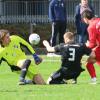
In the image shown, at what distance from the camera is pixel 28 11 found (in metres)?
33.8

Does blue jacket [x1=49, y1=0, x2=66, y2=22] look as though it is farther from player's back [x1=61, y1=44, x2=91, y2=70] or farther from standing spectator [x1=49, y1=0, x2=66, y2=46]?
player's back [x1=61, y1=44, x2=91, y2=70]

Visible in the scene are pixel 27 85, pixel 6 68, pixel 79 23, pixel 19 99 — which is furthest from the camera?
pixel 79 23

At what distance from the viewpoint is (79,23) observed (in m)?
24.9

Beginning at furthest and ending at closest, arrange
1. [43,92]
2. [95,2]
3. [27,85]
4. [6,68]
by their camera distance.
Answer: [95,2]
[6,68]
[27,85]
[43,92]

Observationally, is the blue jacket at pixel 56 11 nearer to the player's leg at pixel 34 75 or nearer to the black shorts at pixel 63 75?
the player's leg at pixel 34 75

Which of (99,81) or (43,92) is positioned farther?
(99,81)

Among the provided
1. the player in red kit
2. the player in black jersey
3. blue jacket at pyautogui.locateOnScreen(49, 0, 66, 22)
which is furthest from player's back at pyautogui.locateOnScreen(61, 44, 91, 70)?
blue jacket at pyautogui.locateOnScreen(49, 0, 66, 22)

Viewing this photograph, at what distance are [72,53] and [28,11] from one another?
60.0ft

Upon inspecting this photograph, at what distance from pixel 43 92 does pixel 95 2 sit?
20781 millimetres

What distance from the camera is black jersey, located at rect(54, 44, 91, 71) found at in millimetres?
15562

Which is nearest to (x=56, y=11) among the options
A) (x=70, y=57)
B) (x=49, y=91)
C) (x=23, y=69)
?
(x=70, y=57)

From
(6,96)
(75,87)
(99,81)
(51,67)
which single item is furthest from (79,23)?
(6,96)

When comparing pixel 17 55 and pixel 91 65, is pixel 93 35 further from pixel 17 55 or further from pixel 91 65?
pixel 17 55

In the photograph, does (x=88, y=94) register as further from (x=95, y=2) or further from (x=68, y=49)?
(x=95, y=2)
